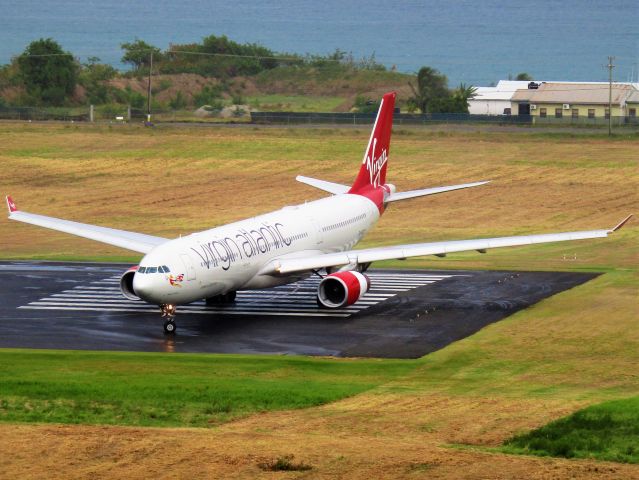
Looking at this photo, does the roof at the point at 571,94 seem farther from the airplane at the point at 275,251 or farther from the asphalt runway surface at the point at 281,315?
the asphalt runway surface at the point at 281,315

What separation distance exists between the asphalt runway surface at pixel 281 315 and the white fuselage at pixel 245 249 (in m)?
1.71

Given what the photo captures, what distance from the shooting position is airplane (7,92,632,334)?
4912 centimetres

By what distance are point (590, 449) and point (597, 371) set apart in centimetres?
1046

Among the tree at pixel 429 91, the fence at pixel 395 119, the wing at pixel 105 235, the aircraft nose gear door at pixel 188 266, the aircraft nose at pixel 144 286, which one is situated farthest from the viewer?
the tree at pixel 429 91

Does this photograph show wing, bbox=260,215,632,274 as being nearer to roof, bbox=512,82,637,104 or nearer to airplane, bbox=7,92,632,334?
airplane, bbox=7,92,632,334

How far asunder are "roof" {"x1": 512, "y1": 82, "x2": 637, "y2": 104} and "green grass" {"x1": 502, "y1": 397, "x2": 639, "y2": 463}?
13861 centimetres

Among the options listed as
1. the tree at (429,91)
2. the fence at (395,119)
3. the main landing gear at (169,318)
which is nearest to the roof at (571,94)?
the tree at (429,91)

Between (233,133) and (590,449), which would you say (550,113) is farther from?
(590,449)

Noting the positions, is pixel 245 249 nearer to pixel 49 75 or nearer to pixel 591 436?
pixel 591 436

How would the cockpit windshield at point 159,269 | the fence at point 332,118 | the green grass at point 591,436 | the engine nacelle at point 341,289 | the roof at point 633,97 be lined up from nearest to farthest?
the green grass at point 591,436
the cockpit windshield at point 159,269
the engine nacelle at point 341,289
the fence at point 332,118
the roof at point 633,97

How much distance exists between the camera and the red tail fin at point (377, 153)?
6656cm

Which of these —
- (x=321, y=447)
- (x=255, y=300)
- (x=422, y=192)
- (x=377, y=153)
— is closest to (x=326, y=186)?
(x=377, y=153)

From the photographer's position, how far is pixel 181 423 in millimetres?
36125

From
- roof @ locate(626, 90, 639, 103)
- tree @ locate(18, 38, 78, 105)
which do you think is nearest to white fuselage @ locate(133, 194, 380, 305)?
roof @ locate(626, 90, 639, 103)
